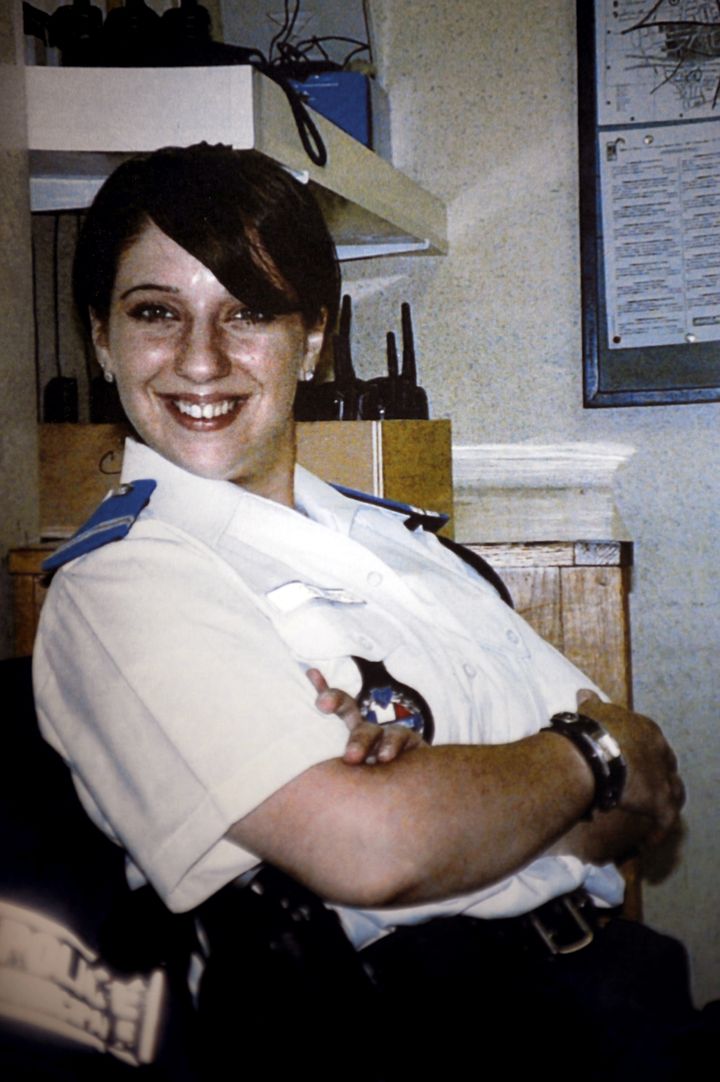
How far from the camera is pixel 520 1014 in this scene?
0.79 metres

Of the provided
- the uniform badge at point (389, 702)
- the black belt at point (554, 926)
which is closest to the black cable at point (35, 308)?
the uniform badge at point (389, 702)

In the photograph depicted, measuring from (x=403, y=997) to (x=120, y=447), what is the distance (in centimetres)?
54

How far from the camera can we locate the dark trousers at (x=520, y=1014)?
2.37 ft

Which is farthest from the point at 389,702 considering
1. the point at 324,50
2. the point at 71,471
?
the point at 324,50

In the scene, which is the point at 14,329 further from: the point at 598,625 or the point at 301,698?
the point at 598,625

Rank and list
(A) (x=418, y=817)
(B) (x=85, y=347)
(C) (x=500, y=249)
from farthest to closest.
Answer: (C) (x=500, y=249) < (B) (x=85, y=347) < (A) (x=418, y=817)

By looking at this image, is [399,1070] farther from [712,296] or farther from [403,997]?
[712,296]

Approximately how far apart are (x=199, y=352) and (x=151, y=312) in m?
0.05

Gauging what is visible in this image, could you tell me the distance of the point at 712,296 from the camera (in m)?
1.23

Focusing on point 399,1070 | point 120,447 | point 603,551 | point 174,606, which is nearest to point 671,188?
point 603,551

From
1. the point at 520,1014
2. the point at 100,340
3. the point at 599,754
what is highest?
the point at 100,340

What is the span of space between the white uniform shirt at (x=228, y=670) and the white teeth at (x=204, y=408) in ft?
0.15

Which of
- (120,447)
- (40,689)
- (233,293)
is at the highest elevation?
(233,293)

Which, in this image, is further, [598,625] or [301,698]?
[598,625]
